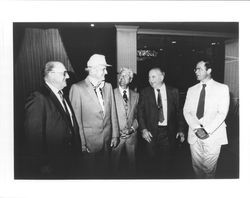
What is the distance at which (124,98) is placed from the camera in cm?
350

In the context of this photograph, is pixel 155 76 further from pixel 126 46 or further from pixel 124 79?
pixel 126 46

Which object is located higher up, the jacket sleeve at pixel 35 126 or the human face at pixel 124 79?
the human face at pixel 124 79

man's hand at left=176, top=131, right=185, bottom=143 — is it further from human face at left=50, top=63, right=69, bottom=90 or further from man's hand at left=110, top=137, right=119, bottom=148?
human face at left=50, top=63, right=69, bottom=90

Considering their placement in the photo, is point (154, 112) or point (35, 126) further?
point (154, 112)

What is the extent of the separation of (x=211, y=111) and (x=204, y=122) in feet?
0.47

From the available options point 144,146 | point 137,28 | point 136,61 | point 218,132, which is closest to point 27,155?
point 144,146

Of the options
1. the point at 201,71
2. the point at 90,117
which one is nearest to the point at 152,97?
the point at 201,71

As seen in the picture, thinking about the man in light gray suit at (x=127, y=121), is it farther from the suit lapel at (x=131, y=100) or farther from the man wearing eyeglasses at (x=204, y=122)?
the man wearing eyeglasses at (x=204, y=122)

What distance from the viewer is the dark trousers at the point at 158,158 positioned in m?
3.49

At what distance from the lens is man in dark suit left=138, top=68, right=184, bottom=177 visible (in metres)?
3.49

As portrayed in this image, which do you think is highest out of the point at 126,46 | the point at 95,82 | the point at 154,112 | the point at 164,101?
the point at 126,46

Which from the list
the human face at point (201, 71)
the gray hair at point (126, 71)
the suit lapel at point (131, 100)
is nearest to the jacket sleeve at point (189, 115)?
the human face at point (201, 71)

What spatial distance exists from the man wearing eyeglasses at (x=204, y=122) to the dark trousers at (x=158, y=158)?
281 mm
